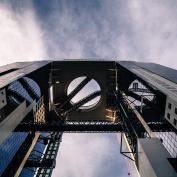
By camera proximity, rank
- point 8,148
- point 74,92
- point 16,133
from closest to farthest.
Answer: point 74,92, point 8,148, point 16,133

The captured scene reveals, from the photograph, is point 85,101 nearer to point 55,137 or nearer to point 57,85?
point 57,85

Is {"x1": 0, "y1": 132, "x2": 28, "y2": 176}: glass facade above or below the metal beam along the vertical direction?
below

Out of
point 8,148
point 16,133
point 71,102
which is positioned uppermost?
point 71,102

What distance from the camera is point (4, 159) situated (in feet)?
177

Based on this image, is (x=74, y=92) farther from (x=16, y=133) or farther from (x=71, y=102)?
(x=16, y=133)

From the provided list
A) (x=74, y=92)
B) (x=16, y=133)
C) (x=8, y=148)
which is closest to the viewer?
(x=74, y=92)

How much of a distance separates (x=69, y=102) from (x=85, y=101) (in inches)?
153

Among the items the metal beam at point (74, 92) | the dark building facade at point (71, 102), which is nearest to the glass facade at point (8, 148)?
the dark building facade at point (71, 102)

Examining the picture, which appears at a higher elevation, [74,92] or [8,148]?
[74,92]

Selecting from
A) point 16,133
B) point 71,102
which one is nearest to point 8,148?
point 16,133

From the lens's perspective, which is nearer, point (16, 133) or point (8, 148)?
point (8, 148)

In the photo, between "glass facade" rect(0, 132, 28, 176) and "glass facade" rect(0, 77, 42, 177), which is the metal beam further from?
"glass facade" rect(0, 132, 28, 176)

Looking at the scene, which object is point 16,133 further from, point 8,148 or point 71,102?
point 71,102

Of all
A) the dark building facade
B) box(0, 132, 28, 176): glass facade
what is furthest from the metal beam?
box(0, 132, 28, 176): glass facade
